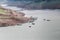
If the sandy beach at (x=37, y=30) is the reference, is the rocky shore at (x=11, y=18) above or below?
above

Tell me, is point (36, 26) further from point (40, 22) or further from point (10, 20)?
point (10, 20)

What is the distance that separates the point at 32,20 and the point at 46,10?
195 millimetres

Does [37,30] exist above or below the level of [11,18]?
below

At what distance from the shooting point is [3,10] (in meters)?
1.34

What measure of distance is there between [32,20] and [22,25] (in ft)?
0.40

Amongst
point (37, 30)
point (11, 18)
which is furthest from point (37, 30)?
point (11, 18)

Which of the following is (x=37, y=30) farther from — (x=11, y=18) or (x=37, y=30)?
(x=11, y=18)

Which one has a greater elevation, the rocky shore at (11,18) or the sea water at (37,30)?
the rocky shore at (11,18)

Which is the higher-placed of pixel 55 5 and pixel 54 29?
pixel 55 5

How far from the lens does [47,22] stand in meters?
1.34

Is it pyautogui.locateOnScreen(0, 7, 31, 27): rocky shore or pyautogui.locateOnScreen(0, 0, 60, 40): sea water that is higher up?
pyautogui.locateOnScreen(0, 7, 31, 27): rocky shore

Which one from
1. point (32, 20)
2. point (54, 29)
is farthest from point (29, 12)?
point (54, 29)

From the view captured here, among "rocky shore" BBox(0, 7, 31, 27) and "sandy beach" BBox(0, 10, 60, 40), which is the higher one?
"rocky shore" BBox(0, 7, 31, 27)

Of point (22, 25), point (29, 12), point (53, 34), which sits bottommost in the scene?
point (53, 34)
